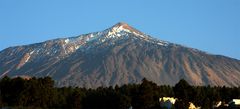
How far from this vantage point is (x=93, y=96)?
14562 centimetres

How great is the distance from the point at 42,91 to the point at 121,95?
62.8ft

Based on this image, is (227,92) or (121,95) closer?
(121,95)

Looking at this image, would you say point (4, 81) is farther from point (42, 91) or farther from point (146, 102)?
point (146, 102)

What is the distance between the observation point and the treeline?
413 feet

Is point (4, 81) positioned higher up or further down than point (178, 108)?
higher up

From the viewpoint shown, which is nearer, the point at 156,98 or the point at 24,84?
the point at 24,84

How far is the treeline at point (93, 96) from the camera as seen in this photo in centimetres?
12575

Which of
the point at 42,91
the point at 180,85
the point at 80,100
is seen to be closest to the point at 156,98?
the point at 180,85

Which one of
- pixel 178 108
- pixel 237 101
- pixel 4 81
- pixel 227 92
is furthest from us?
pixel 227 92

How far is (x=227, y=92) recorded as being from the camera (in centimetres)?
15962

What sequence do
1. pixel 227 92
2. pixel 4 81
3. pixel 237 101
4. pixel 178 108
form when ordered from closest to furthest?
1. pixel 178 108
2. pixel 4 81
3. pixel 237 101
4. pixel 227 92

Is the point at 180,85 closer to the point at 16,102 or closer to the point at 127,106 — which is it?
the point at 127,106

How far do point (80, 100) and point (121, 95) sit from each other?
9.25 m

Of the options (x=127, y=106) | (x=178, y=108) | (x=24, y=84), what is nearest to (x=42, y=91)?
(x=24, y=84)
